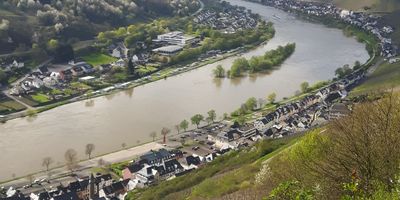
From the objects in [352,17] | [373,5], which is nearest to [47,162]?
[352,17]

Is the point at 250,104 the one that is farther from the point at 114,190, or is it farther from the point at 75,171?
the point at 114,190

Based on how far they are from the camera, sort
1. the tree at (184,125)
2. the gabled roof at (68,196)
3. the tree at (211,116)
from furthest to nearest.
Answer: the tree at (211,116) → the tree at (184,125) → the gabled roof at (68,196)

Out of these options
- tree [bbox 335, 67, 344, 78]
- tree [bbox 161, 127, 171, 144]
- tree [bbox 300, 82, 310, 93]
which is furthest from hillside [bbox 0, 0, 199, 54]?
tree [bbox 335, 67, 344, 78]

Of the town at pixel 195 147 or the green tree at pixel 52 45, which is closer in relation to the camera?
the town at pixel 195 147

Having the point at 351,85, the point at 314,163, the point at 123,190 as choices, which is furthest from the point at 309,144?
the point at 351,85

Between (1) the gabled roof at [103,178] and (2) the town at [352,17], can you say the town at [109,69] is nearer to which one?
(1) the gabled roof at [103,178]

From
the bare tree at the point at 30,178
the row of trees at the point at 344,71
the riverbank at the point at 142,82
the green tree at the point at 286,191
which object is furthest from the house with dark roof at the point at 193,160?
the row of trees at the point at 344,71
